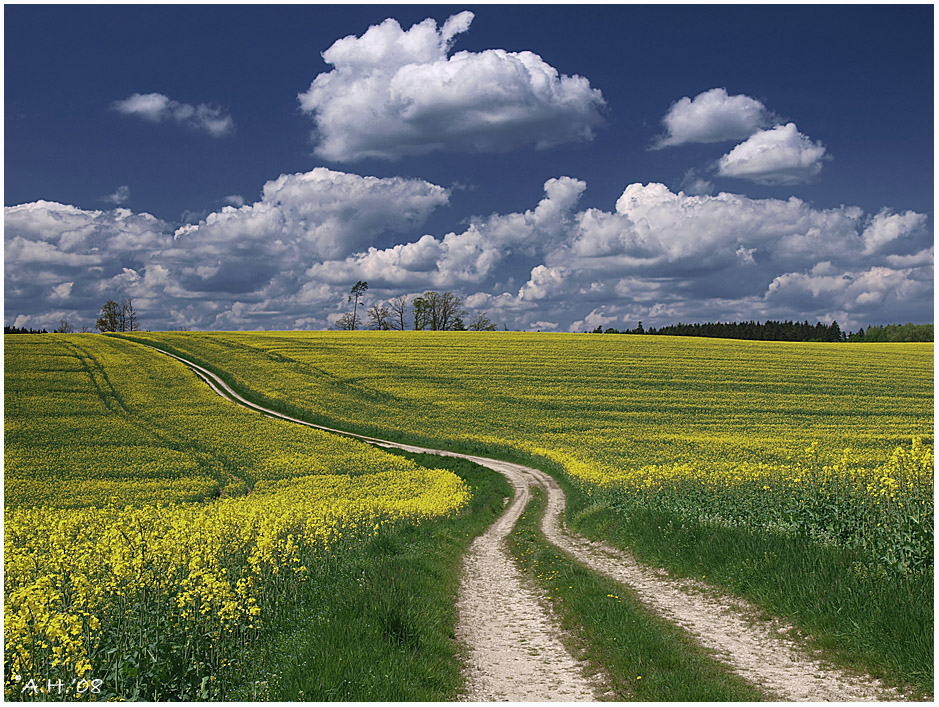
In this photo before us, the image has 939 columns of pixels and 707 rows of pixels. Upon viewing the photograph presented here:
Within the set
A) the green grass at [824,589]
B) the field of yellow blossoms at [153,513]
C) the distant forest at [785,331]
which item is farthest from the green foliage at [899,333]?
the green grass at [824,589]

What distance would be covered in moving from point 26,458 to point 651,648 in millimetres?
29521

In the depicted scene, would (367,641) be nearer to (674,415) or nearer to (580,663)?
(580,663)

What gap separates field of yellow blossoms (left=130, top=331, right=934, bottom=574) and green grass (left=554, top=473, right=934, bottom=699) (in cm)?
55

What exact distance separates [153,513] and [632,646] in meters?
12.0

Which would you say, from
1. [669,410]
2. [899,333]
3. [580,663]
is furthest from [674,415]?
[899,333]

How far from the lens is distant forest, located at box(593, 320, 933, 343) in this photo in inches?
4284

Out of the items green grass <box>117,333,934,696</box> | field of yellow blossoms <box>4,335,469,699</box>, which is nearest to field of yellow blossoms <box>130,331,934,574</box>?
green grass <box>117,333,934,696</box>

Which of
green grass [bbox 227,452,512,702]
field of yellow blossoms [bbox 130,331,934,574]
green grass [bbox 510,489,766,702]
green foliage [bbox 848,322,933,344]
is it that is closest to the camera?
green grass [bbox 227,452,512,702]

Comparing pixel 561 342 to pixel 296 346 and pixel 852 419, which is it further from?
pixel 852 419

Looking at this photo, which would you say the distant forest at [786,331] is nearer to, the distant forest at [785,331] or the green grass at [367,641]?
the distant forest at [785,331]

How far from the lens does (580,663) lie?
768 centimetres

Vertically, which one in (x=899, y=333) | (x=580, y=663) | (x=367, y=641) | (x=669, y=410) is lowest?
(x=669, y=410)

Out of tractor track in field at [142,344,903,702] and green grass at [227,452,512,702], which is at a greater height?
green grass at [227,452,512,702]

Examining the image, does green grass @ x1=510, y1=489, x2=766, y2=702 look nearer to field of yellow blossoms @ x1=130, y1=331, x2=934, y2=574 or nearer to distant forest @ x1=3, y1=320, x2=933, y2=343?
field of yellow blossoms @ x1=130, y1=331, x2=934, y2=574
